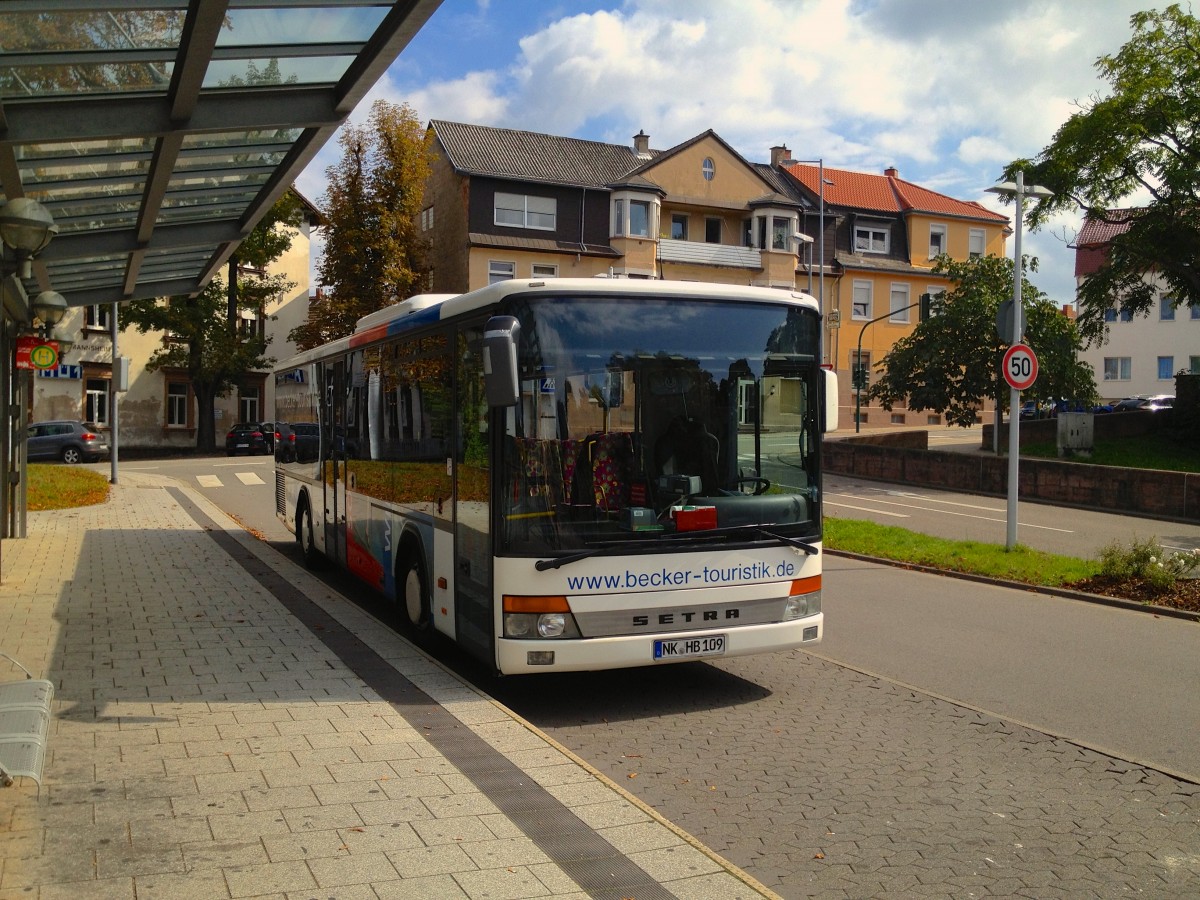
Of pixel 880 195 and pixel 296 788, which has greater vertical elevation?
pixel 880 195

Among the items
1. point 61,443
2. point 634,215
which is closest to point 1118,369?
point 634,215

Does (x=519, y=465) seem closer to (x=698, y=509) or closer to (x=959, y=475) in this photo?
(x=698, y=509)

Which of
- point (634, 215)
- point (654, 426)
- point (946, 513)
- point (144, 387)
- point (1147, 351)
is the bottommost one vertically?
point (946, 513)

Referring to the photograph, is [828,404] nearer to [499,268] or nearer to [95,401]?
[499,268]

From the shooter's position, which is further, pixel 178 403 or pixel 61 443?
pixel 178 403

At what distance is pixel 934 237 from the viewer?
212 ft

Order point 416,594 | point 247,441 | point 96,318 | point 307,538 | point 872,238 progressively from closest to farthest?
1. point 416,594
2. point 307,538
3. point 247,441
4. point 96,318
5. point 872,238

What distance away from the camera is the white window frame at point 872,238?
62844mm

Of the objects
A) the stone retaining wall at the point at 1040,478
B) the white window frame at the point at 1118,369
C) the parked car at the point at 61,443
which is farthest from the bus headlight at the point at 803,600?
the white window frame at the point at 1118,369

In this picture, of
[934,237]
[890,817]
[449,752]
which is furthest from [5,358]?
[934,237]

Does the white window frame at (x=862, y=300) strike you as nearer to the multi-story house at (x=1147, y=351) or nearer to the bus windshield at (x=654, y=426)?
the multi-story house at (x=1147, y=351)

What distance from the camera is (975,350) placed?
35.8 metres

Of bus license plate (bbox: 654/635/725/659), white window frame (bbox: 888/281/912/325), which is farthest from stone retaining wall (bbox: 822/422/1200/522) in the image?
white window frame (bbox: 888/281/912/325)

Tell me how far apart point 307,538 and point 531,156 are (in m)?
41.0
